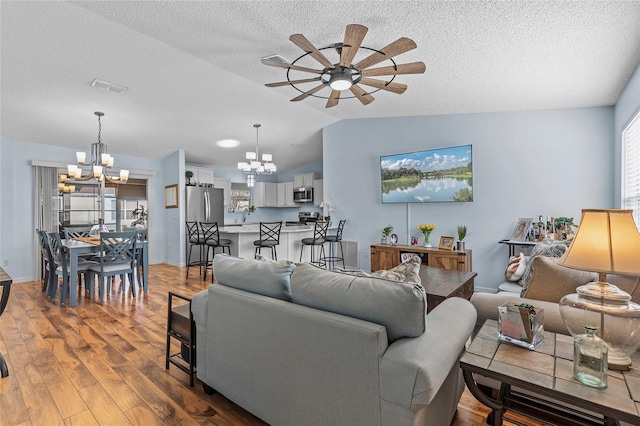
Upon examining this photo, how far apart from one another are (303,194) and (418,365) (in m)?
7.24

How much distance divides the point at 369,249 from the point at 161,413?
4398 millimetres

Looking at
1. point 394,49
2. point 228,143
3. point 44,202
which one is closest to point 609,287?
point 394,49

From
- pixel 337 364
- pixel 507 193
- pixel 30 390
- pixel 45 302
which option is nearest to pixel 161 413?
pixel 30 390

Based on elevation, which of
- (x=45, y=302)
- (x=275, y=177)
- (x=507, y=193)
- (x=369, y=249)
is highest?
(x=275, y=177)

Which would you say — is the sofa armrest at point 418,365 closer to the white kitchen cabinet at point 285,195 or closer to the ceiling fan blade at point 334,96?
the ceiling fan blade at point 334,96

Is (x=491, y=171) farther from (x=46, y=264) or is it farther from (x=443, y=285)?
(x=46, y=264)

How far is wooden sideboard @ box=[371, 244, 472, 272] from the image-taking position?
4.41 meters

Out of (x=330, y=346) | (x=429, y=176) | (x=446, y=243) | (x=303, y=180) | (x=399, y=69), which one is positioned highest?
(x=399, y=69)

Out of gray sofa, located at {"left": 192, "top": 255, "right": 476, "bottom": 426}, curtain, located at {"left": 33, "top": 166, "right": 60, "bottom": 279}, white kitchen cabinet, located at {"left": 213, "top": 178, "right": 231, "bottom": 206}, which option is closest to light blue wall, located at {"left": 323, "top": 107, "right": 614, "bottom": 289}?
gray sofa, located at {"left": 192, "top": 255, "right": 476, "bottom": 426}

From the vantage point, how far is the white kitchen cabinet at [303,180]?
8312 mm

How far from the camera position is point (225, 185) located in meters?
8.34

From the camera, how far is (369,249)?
5.79m

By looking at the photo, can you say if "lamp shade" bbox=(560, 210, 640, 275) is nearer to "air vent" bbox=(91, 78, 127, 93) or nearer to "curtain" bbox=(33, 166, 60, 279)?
"air vent" bbox=(91, 78, 127, 93)

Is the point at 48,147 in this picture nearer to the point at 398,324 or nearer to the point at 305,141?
the point at 305,141
